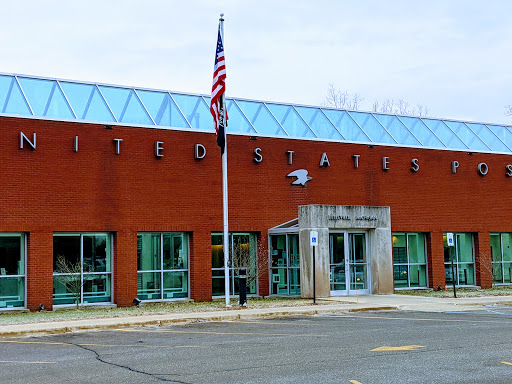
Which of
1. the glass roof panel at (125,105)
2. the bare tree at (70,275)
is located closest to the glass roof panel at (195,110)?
the glass roof panel at (125,105)

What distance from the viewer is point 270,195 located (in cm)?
2767

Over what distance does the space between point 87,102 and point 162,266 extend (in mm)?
6609

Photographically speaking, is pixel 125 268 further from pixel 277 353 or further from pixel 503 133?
pixel 503 133

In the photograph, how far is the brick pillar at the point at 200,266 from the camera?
25.8m

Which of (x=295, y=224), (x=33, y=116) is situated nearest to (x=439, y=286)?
(x=295, y=224)

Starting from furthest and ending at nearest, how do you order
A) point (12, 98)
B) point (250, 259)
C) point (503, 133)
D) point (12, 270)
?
point (503, 133) → point (250, 259) → point (12, 98) → point (12, 270)

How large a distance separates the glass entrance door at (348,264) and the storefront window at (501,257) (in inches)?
351

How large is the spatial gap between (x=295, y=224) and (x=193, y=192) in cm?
442

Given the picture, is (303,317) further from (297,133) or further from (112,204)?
(297,133)

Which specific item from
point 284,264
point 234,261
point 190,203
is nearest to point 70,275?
point 190,203

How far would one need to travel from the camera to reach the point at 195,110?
2797 centimetres

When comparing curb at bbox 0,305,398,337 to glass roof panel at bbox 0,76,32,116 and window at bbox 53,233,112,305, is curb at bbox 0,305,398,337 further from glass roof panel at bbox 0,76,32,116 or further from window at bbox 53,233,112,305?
glass roof panel at bbox 0,76,32,116

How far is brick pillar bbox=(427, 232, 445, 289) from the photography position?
30.9 meters

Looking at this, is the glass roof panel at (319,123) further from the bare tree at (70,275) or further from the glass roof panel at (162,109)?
the bare tree at (70,275)
